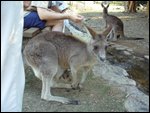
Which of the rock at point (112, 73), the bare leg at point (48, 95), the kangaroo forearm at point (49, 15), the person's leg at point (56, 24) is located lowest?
the rock at point (112, 73)

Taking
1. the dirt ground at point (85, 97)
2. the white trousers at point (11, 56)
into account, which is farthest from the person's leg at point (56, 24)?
the white trousers at point (11, 56)

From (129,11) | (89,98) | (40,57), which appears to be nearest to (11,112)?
(40,57)

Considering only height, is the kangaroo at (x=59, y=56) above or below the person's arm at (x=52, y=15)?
below

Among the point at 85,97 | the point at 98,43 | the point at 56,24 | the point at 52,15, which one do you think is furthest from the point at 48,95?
the point at 56,24

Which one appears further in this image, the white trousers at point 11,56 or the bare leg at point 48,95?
the bare leg at point 48,95

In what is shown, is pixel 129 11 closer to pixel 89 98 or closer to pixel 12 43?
pixel 89 98

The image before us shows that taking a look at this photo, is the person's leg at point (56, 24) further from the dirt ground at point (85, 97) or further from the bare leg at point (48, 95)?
the bare leg at point (48, 95)

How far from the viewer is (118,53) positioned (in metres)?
5.27

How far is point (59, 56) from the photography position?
3457 millimetres

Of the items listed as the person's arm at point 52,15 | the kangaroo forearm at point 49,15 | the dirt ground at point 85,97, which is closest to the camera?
the dirt ground at point 85,97

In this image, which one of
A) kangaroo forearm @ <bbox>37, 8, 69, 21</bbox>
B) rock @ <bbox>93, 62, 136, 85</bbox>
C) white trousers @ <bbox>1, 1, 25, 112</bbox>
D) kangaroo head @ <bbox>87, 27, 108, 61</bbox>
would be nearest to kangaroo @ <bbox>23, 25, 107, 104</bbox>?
kangaroo head @ <bbox>87, 27, 108, 61</bbox>

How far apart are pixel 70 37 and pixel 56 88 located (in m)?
0.50

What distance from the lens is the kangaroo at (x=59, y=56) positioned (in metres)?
3.26

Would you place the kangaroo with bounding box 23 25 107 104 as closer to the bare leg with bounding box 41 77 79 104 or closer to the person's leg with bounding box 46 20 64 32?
the bare leg with bounding box 41 77 79 104
